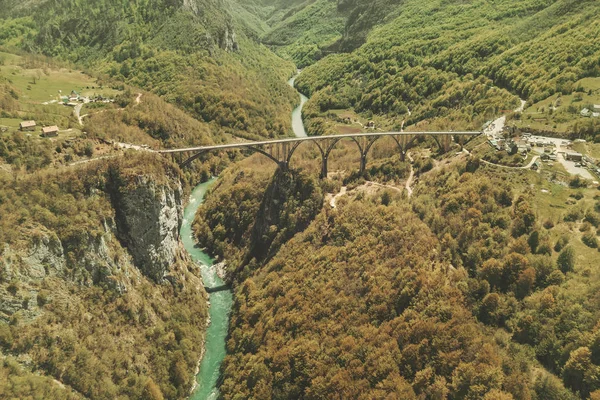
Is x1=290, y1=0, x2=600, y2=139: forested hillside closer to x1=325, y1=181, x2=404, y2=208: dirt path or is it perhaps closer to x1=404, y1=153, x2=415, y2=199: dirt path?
x1=404, y1=153, x2=415, y2=199: dirt path

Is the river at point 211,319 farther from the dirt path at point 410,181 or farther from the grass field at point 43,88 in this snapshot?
the dirt path at point 410,181

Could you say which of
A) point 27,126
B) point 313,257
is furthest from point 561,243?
point 27,126

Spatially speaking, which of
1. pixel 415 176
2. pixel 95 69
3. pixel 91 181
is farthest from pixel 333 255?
pixel 95 69

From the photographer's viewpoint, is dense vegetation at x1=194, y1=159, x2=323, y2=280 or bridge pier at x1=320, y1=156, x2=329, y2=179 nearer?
dense vegetation at x1=194, y1=159, x2=323, y2=280

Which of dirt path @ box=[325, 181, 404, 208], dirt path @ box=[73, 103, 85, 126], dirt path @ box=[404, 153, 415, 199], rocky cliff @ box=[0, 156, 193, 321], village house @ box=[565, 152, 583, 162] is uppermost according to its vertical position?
dirt path @ box=[73, 103, 85, 126]

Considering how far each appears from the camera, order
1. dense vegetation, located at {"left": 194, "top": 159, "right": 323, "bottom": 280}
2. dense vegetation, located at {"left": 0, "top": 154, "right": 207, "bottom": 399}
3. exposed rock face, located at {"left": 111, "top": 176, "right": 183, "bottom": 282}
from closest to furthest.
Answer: dense vegetation, located at {"left": 0, "top": 154, "right": 207, "bottom": 399} → exposed rock face, located at {"left": 111, "top": 176, "right": 183, "bottom": 282} → dense vegetation, located at {"left": 194, "top": 159, "right": 323, "bottom": 280}

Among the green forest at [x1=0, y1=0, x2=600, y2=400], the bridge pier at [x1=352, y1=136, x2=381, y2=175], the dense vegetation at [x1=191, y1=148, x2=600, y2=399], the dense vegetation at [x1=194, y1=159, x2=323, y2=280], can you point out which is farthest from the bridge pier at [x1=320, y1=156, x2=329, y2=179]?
the dense vegetation at [x1=191, y1=148, x2=600, y2=399]
